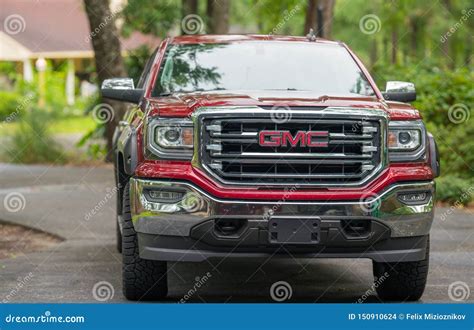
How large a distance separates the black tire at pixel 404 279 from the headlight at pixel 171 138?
1811 mm

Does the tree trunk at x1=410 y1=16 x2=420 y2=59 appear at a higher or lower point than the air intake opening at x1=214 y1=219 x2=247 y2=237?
lower

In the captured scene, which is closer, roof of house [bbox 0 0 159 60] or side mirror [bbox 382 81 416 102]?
side mirror [bbox 382 81 416 102]

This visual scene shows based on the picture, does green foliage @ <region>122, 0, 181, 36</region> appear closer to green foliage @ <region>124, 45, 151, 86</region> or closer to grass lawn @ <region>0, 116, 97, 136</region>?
green foliage @ <region>124, 45, 151, 86</region>

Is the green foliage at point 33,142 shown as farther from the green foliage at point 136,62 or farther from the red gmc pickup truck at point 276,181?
the red gmc pickup truck at point 276,181

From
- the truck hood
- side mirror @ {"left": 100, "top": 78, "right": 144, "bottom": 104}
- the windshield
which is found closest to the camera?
the truck hood

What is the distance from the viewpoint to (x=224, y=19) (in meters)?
25.0

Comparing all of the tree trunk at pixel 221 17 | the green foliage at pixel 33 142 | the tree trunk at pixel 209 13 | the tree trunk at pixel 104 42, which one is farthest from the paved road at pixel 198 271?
the tree trunk at pixel 209 13

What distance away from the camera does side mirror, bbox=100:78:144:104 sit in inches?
351

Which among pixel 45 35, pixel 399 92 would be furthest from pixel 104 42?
pixel 45 35

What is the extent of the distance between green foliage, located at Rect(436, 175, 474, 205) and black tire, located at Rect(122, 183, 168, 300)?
7.76 metres

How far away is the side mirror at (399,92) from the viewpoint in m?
9.02

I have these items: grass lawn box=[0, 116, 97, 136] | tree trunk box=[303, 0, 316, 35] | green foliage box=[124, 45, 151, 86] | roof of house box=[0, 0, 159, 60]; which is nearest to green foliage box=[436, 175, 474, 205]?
grass lawn box=[0, 116, 97, 136]

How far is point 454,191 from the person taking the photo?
15.2 m

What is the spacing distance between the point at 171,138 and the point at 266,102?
2.22ft
